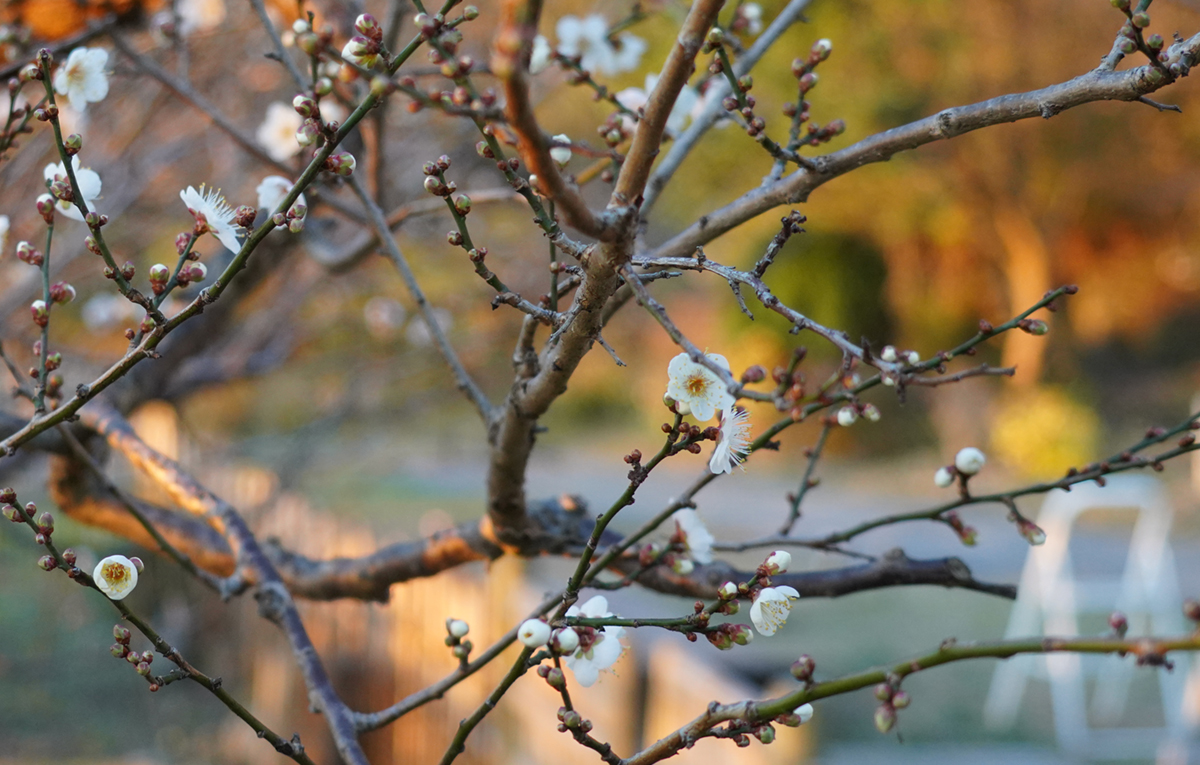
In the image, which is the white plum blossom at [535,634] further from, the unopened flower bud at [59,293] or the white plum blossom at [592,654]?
the unopened flower bud at [59,293]

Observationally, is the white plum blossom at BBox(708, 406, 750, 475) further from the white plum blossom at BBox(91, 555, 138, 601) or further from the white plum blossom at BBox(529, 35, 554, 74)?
the white plum blossom at BBox(529, 35, 554, 74)

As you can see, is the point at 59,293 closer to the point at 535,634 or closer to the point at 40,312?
the point at 40,312

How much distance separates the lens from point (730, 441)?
85 centimetres

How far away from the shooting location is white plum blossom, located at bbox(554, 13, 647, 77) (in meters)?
1.70

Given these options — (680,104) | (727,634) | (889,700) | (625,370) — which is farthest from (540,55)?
(889,700)

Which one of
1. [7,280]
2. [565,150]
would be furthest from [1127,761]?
[7,280]

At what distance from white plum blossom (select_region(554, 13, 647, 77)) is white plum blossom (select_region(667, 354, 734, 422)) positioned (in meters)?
1.07

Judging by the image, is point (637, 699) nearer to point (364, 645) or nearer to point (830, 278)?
point (364, 645)

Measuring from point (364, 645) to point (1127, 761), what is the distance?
3.53 meters

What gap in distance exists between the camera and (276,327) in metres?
3.05

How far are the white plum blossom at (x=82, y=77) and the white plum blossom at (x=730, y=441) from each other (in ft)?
2.64

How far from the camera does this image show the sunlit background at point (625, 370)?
2955 mm

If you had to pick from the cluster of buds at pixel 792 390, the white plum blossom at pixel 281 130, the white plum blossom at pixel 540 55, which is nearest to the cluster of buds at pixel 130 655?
the cluster of buds at pixel 792 390

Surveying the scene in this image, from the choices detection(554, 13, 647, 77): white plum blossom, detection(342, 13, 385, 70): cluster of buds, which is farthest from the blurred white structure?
detection(342, 13, 385, 70): cluster of buds
